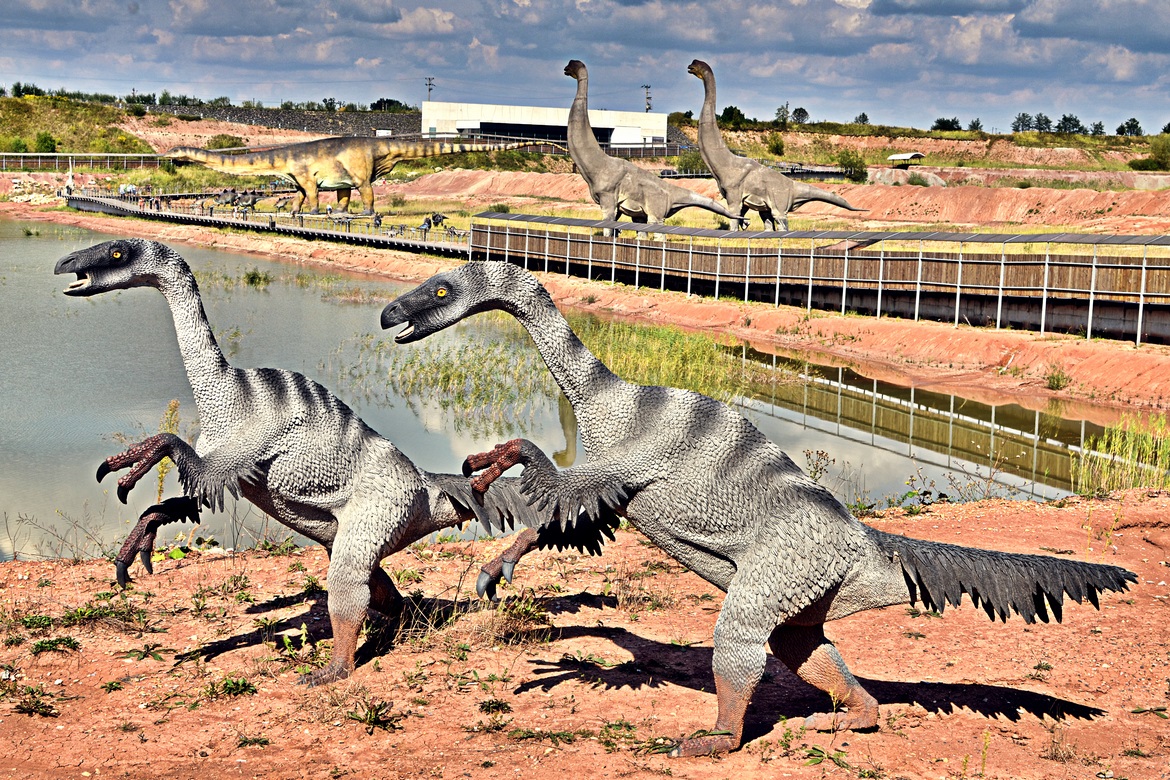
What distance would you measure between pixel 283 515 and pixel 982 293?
18.5 metres

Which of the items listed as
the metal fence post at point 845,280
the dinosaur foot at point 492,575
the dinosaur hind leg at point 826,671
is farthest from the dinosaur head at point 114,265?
the metal fence post at point 845,280

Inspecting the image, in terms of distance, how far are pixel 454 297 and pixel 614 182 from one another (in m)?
26.4

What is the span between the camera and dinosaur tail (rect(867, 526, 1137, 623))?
5078mm

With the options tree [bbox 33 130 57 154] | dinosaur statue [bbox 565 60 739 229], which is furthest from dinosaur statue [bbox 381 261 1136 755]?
tree [bbox 33 130 57 154]

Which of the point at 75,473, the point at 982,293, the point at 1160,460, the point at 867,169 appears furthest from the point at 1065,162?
the point at 75,473

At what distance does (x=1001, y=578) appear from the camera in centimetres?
513

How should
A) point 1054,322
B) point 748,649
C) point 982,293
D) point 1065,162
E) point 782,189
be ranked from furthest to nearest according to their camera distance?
point 1065,162, point 782,189, point 982,293, point 1054,322, point 748,649

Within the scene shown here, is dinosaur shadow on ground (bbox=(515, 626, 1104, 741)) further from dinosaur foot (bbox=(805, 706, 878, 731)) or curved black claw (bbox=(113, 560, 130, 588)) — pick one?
curved black claw (bbox=(113, 560, 130, 588))

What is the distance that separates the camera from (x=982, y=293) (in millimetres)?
22031

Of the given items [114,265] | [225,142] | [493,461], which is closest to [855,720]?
[493,461]

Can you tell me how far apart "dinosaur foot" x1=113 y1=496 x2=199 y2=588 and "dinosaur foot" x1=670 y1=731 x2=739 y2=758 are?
8.64ft

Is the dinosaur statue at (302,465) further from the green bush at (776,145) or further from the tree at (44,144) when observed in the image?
the green bush at (776,145)

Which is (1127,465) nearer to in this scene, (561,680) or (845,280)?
(561,680)

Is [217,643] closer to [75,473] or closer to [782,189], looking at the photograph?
[75,473]
